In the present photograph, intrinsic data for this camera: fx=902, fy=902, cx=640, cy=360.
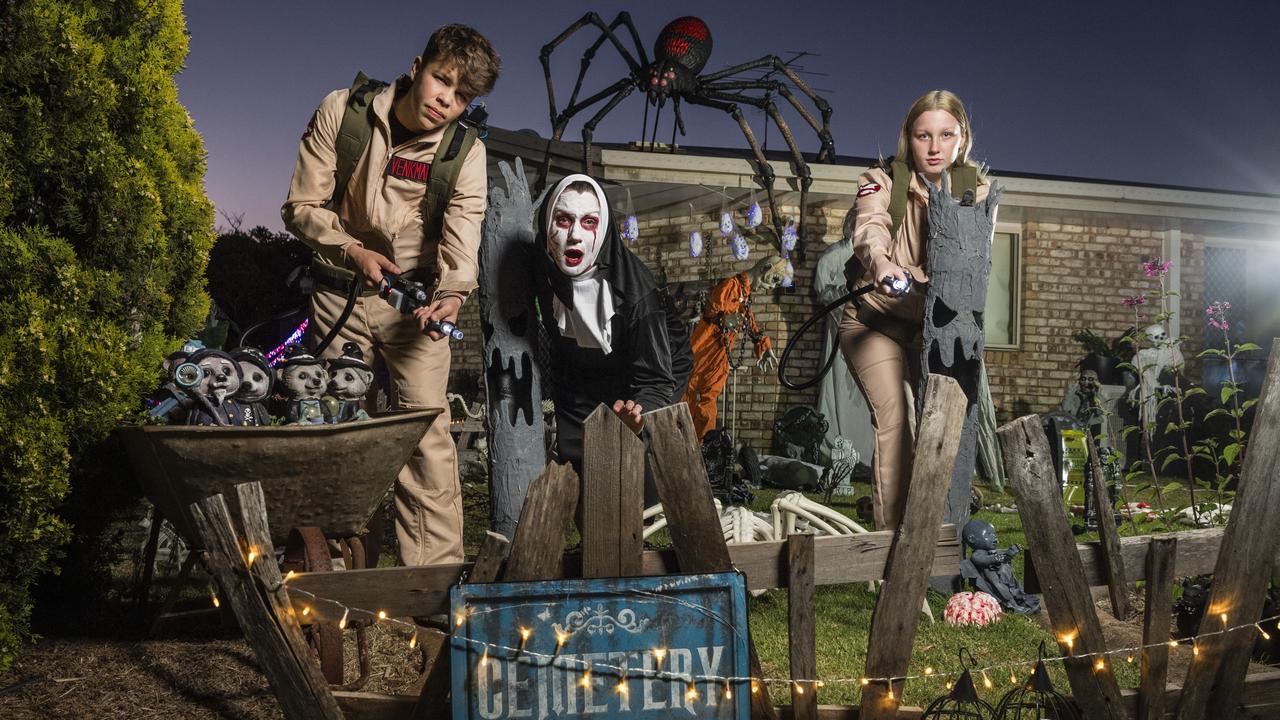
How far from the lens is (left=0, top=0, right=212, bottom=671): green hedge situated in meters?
2.91

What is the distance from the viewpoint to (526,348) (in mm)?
3592

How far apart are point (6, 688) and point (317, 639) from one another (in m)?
1.08

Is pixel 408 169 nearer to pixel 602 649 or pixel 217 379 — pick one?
pixel 217 379

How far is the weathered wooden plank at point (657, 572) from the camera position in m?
2.06

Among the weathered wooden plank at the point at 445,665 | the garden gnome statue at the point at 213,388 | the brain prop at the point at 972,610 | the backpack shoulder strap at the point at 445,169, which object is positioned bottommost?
the brain prop at the point at 972,610

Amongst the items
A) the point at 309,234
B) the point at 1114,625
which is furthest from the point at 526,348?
the point at 1114,625

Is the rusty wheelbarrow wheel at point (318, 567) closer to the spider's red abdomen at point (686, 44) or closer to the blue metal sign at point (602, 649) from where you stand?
the blue metal sign at point (602, 649)

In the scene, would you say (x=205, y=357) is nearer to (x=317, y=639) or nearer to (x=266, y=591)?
(x=317, y=639)

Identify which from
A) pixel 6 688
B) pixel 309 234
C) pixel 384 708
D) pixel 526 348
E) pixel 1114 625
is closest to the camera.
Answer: pixel 384 708

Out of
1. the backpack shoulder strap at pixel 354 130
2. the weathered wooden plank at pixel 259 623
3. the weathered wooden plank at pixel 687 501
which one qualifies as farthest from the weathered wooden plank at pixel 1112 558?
the backpack shoulder strap at pixel 354 130

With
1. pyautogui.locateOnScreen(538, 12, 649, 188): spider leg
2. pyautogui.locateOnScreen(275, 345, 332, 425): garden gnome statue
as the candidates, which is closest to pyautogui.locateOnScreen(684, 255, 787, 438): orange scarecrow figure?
pyautogui.locateOnScreen(538, 12, 649, 188): spider leg

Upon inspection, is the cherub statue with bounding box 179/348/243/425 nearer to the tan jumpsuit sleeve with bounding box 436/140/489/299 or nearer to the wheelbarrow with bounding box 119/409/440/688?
the wheelbarrow with bounding box 119/409/440/688

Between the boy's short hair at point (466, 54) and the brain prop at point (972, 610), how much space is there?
2812 mm

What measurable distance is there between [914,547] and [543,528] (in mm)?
922
